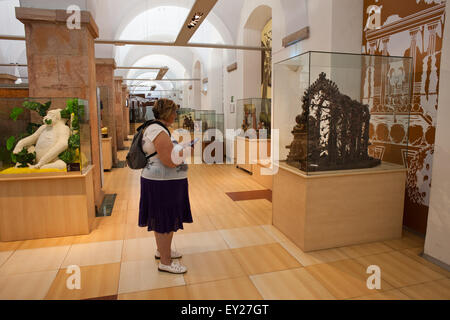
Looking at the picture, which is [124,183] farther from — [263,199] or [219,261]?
[219,261]

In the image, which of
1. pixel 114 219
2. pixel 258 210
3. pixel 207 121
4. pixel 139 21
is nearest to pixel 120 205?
pixel 114 219

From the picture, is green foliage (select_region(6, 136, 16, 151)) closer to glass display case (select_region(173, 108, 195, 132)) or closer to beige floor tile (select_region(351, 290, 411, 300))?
beige floor tile (select_region(351, 290, 411, 300))

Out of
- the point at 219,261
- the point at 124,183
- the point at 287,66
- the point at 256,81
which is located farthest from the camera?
the point at 256,81

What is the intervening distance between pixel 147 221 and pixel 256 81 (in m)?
7.48

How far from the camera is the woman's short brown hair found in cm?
284

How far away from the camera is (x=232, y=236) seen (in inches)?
161

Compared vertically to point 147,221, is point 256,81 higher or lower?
higher

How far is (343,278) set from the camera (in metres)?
3.02

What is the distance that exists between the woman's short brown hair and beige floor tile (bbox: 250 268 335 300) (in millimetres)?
1734

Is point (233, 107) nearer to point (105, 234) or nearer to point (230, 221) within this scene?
point (230, 221)

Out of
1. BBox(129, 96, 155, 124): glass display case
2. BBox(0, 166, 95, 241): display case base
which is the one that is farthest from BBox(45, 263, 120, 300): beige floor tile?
BBox(129, 96, 155, 124): glass display case
